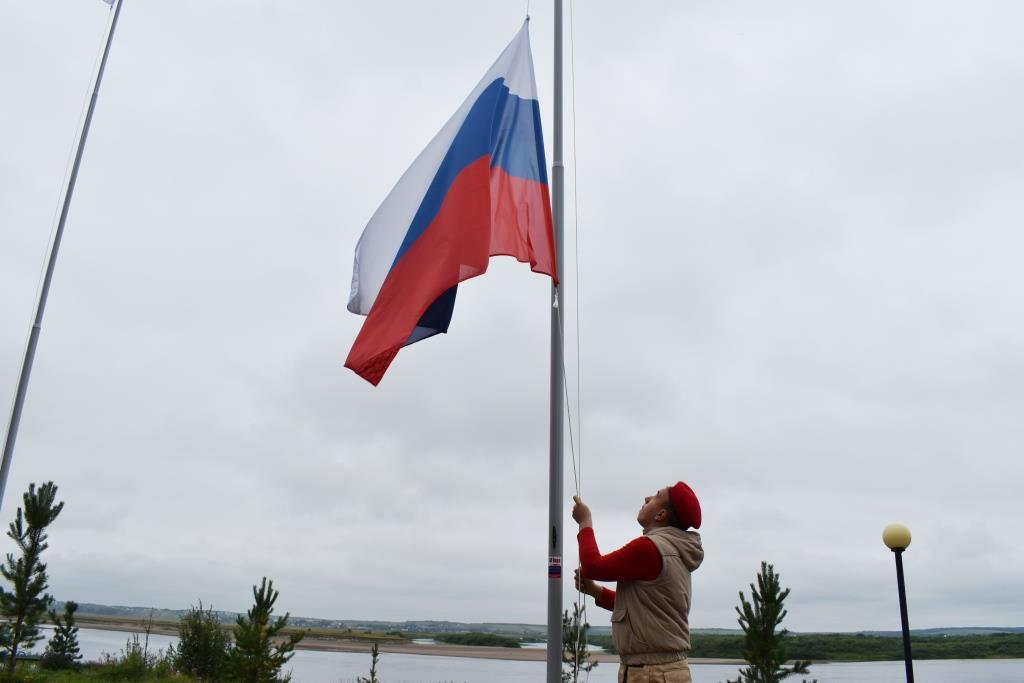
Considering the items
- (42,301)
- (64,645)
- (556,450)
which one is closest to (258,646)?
(42,301)

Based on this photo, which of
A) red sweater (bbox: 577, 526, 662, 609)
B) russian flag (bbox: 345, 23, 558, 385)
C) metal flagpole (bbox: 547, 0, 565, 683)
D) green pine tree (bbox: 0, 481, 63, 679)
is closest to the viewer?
red sweater (bbox: 577, 526, 662, 609)

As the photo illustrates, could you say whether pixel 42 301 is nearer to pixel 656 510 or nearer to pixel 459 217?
pixel 459 217

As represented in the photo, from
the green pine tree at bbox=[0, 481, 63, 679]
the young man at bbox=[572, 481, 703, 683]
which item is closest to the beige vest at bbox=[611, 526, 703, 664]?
the young man at bbox=[572, 481, 703, 683]

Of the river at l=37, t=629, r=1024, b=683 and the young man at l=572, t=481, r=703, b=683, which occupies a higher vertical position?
the young man at l=572, t=481, r=703, b=683

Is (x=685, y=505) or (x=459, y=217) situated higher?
(x=459, y=217)

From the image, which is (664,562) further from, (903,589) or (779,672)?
(903,589)

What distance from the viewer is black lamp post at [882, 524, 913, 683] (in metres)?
10.9

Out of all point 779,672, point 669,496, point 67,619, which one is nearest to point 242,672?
point 779,672

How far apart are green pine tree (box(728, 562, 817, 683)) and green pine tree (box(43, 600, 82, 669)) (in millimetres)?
16818

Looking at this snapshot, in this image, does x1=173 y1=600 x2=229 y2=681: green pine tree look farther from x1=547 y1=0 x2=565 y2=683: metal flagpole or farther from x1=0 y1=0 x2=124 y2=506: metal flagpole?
x1=547 y1=0 x2=565 y2=683: metal flagpole

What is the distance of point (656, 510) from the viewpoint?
4715 millimetres

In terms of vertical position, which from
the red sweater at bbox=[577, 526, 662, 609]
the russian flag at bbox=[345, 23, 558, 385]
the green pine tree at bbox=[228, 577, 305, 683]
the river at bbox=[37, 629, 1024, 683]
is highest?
the russian flag at bbox=[345, 23, 558, 385]

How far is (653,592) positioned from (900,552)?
8.19 m

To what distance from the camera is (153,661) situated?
21.0 m
